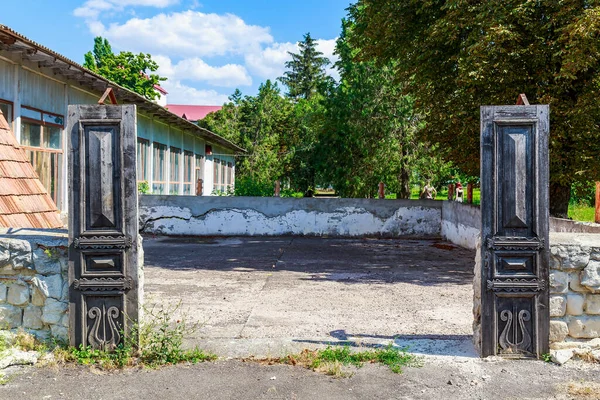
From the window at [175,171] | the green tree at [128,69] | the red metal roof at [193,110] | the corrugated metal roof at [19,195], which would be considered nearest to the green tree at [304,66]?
the red metal roof at [193,110]

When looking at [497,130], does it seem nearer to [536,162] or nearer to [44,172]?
[536,162]

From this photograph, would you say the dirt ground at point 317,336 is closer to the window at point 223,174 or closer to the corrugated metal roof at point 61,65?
the corrugated metal roof at point 61,65

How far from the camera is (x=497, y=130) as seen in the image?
4684 millimetres

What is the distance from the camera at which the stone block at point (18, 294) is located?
4.71 meters

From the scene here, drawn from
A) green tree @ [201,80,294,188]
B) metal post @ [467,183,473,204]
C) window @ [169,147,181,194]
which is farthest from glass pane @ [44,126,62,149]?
green tree @ [201,80,294,188]

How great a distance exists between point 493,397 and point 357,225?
1218cm

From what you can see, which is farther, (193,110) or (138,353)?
(193,110)

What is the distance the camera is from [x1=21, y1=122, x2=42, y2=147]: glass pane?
12.1m

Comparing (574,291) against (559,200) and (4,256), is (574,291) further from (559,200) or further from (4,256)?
(559,200)

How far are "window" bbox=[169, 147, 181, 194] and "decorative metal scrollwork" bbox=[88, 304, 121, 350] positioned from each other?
18619 millimetres

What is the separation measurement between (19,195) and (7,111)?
6.85 metres

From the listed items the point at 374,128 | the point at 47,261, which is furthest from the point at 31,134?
the point at 374,128

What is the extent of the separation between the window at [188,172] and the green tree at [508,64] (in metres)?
15.3

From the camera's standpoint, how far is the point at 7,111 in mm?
11391
